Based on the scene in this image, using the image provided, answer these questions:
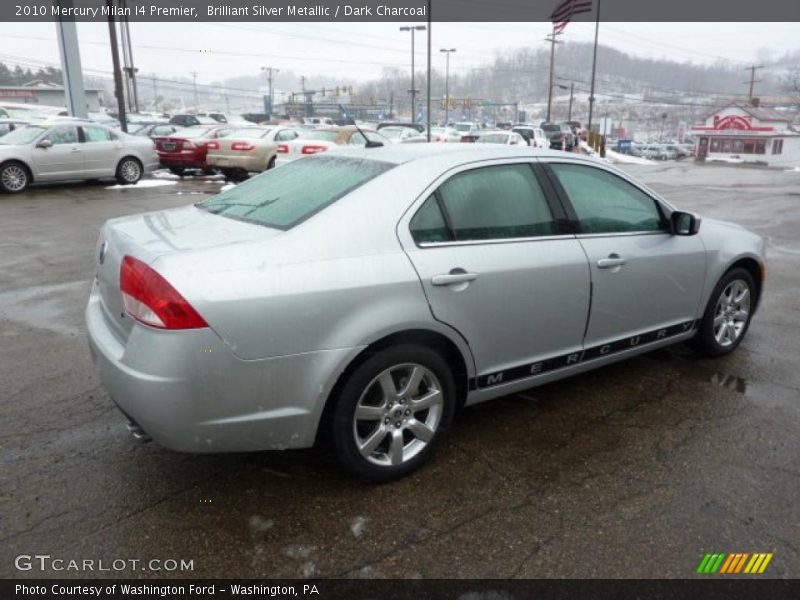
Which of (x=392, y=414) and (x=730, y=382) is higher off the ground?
(x=392, y=414)

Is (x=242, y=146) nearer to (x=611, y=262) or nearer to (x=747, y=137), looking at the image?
(x=611, y=262)

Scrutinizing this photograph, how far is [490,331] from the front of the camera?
3.18 m

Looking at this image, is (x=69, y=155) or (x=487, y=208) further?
(x=69, y=155)

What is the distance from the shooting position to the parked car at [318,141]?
52.4 ft

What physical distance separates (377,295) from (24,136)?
14496 mm

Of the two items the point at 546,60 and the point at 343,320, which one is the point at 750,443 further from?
the point at 546,60

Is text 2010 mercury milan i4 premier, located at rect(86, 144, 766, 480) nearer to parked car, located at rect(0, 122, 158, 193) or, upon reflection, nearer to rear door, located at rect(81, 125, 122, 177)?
parked car, located at rect(0, 122, 158, 193)

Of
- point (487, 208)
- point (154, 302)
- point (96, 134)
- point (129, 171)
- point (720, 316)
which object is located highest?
point (96, 134)

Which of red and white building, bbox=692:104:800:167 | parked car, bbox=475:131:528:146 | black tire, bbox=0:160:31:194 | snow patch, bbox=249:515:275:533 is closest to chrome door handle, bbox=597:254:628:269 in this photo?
snow patch, bbox=249:515:275:533

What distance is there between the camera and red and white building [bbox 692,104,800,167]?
55.1 meters

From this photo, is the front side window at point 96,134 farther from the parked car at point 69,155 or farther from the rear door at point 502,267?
the rear door at point 502,267

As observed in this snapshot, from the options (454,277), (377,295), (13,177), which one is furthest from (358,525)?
(13,177)

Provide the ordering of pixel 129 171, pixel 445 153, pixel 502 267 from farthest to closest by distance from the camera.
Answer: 1. pixel 129 171
2. pixel 445 153
3. pixel 502 267

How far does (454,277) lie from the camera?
118 inches
